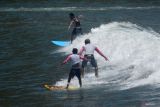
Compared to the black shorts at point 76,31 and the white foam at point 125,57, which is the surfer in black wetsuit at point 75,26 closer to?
the black shorts at point 76,31

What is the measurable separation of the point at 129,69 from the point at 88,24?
28.9 metres

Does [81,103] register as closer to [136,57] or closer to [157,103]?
[157,103]

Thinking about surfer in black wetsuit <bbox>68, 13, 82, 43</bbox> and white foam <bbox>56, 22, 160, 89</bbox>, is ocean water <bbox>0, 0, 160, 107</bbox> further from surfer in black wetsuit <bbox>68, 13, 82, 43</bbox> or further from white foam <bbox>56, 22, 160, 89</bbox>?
surfer in black wetsuit <bbox>68, 13, 82, 43</bbox>

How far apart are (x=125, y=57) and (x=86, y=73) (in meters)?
4.46

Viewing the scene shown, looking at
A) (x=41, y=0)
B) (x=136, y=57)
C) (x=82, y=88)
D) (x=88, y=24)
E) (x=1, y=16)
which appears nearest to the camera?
(x=82, y=88)

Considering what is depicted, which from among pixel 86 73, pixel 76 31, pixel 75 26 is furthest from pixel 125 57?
pixel 76 31

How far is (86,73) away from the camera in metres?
27.1

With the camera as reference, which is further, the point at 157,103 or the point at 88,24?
the point at 88,24

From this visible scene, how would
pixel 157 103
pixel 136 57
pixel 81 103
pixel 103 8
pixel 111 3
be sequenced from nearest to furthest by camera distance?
pixel 157 103 < pixel 81 103 < pixel 136 57 < pixel 103 8 < pixel 111 3

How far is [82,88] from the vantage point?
75.9 feet

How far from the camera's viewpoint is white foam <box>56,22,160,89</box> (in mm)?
24272

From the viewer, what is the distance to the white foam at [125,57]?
24272 mm

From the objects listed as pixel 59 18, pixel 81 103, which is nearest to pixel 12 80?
pixel 81 103

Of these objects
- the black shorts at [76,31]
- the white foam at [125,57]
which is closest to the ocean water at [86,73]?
the white foam at [125,57]
